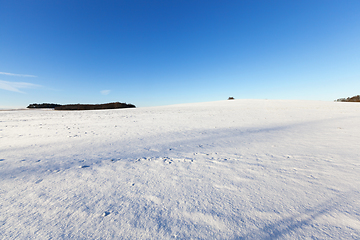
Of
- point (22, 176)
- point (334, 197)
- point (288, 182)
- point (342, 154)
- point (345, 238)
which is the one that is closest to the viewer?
point (345, 238)

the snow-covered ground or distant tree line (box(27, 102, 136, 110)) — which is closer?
the snow-covered ground

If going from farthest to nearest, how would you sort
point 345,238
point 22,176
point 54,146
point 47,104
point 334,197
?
point 47,104, point 54,146, point 22,176, point 334,197, point 345,238

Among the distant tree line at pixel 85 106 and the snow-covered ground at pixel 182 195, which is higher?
the distant tree line at pixel 85 106

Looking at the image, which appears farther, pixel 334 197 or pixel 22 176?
pixel 22 176

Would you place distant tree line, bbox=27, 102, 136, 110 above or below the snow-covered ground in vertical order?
above

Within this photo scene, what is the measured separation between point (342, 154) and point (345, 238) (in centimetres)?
308

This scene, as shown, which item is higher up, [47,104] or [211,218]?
[47,104]

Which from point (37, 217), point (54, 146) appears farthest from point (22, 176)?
point (54, 146)

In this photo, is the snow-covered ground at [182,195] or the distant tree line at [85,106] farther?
the distant tree line at [85,106]

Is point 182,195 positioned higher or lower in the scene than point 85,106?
lower

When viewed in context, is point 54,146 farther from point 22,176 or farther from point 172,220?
point 172,220

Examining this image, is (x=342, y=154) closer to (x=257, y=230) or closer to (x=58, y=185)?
(x=257, y=230)

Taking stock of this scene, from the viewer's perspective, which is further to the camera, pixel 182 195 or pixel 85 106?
pixel 85 106

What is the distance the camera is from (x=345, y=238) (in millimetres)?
1387
